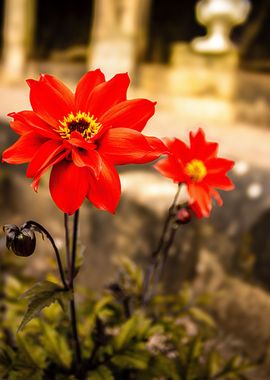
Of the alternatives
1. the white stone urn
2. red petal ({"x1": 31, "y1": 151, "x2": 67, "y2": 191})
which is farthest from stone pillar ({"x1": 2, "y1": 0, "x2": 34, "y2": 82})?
red petal ({"x1": 31, "y1": 151, "x2": 67, "y2": 191})

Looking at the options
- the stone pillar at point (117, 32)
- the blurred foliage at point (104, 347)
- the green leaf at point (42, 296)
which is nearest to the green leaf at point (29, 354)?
the blurred foliage at point (104, 347)

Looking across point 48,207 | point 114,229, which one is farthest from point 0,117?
point 114,229

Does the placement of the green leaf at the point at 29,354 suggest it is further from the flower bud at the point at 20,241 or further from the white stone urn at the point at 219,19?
the white stone urn at the point at 219,19

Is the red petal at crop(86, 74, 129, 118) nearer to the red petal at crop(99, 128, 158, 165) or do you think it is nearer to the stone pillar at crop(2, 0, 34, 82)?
the red petal at crop(99, 128, 158, 165)

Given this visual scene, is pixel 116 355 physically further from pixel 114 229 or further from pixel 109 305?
pixel 114 229

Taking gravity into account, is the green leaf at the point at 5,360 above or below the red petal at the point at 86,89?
below

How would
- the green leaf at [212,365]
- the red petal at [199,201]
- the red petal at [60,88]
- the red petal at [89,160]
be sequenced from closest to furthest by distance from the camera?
the red petal at [89,160], the red petal at [60,88], the red petal at [199,201], the green leaf at [212,365]

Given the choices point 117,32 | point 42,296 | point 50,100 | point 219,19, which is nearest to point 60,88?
point 50,100
